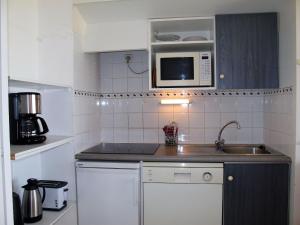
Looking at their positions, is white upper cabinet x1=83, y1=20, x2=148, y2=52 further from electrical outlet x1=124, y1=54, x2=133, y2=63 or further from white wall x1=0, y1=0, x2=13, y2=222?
white wall x1=0, y1=0, x2=13, y2=222

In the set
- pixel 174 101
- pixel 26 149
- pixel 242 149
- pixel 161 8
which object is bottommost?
pixel 242 149

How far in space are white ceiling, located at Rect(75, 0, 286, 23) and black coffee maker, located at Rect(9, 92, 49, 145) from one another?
0.96 metres

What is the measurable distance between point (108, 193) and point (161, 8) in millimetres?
1614

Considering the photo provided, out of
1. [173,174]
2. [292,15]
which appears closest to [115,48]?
[173,174]

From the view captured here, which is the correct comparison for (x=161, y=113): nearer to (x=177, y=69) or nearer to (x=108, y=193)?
(x=177, y=69)

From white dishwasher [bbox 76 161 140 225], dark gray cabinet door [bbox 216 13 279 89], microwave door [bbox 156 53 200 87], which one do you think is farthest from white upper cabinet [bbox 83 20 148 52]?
white dishwasher [bbox 76 161 140 225]

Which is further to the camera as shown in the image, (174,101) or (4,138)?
(174,101)

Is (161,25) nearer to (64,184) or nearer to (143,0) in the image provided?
(143,0)

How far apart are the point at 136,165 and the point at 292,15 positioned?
65.8 inches

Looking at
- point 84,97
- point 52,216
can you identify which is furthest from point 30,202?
point 84,97

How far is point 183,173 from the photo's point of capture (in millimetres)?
1950

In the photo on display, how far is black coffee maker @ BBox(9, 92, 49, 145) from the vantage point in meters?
1.50

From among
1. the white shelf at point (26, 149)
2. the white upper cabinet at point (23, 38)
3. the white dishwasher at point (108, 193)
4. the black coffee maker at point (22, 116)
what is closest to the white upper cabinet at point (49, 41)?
→ the white upper cabinet at point (23, 38)

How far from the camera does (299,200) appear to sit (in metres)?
1.83
